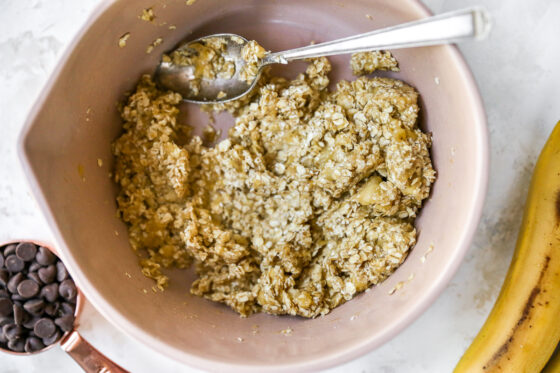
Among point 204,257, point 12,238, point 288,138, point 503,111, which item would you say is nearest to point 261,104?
point 288,138

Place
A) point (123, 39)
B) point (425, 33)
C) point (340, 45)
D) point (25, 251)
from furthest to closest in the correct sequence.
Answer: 1. point (25, 251)
2. point (123, 39)
3. point (340, 45)
4. point (425, 33)

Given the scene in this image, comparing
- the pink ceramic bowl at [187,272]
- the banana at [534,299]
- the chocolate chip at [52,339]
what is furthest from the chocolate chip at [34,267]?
the banana at [534,299]

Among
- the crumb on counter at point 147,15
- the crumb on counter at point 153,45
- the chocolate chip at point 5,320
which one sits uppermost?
the crumb on counter at point 147,15

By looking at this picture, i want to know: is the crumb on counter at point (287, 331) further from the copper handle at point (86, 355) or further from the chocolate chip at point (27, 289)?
the chocolate chip at point (27, 289)

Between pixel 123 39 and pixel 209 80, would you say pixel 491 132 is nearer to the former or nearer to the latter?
pixel 209 80

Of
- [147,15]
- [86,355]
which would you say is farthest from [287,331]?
[147,15]

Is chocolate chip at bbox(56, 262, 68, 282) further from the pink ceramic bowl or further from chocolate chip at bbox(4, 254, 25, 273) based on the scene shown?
the pink ceramic bowl

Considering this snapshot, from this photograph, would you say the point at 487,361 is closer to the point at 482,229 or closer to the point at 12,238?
the point at 482,229
